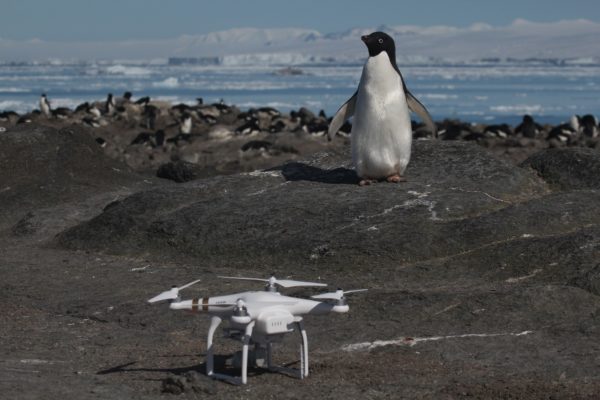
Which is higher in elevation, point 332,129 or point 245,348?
point 332,129

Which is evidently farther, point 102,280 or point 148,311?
point 102,280

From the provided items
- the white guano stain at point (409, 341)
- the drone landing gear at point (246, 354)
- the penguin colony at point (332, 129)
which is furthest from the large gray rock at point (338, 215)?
the drone landing gear at point (246, 354)

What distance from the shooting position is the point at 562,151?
46.7ft

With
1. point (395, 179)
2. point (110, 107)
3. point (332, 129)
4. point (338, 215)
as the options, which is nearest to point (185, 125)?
point (110, 107)

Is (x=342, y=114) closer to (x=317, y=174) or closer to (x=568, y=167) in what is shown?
(x=317, y=174)

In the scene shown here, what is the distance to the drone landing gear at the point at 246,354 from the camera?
23.0 feet

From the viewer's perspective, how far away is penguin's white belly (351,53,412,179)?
1265 cm

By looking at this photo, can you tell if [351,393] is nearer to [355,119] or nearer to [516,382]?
[516,382]

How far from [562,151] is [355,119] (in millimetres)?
2980

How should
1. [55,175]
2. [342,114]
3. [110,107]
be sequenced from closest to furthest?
[342,114], [55,175], [110,107]

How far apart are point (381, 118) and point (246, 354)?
20.1ft

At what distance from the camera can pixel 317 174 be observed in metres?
13.9

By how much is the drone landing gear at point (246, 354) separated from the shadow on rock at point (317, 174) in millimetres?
5982

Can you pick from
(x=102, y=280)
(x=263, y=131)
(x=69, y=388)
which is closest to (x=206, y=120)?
(x=263, y=131)
